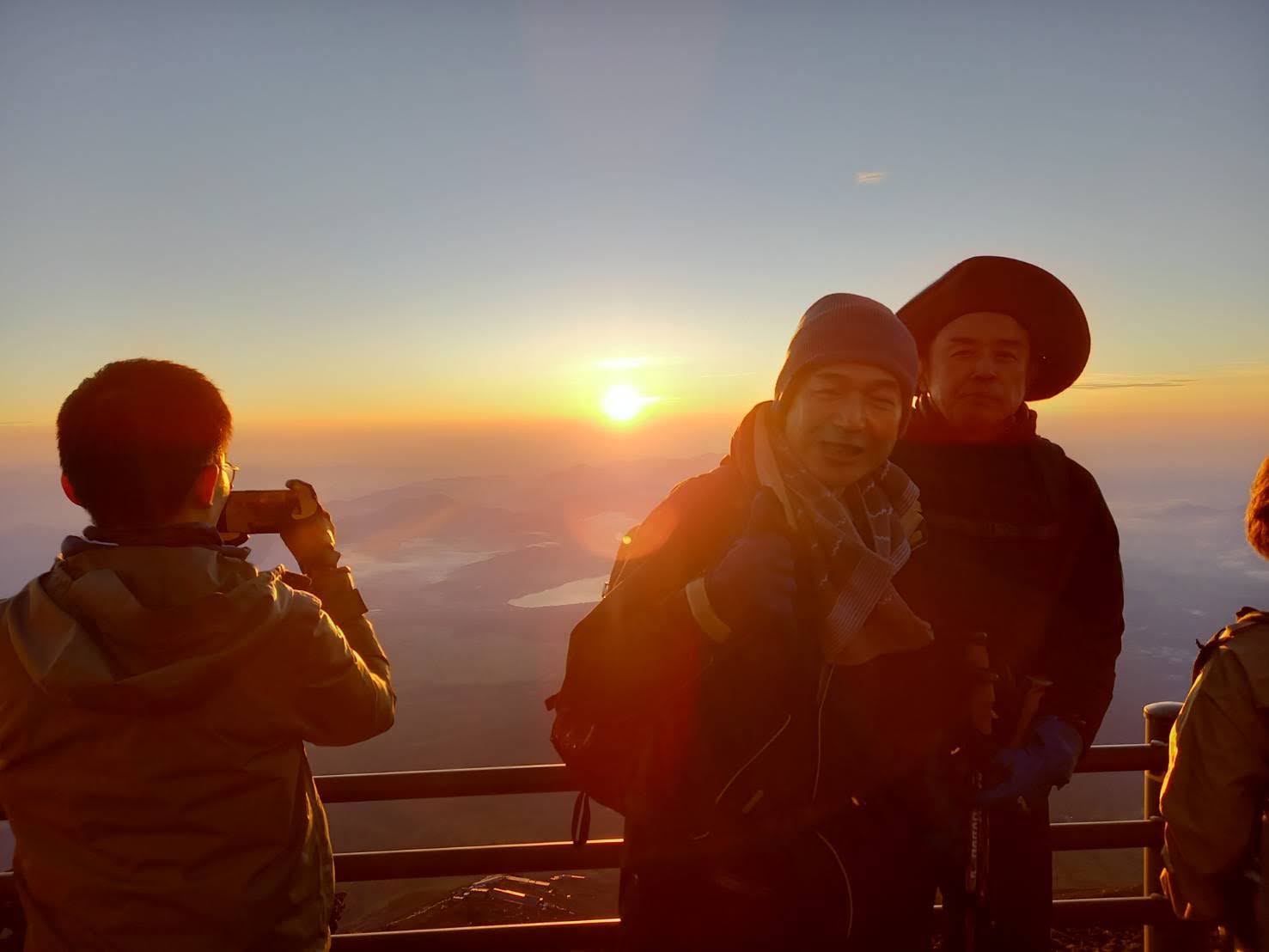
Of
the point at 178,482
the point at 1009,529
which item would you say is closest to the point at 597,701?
the point at 178,482

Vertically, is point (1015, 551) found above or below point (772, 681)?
above

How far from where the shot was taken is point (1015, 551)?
269 centimetres

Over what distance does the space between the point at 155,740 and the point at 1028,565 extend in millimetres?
3011

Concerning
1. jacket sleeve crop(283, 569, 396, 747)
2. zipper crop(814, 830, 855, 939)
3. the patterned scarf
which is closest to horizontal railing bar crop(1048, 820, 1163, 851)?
zipper crop(814, 830, 855, 939)

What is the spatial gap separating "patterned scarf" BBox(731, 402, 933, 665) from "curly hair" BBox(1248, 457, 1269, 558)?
5.39 ft

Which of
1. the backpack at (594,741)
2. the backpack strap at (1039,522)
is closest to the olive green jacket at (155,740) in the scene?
the backpack at (594,741)

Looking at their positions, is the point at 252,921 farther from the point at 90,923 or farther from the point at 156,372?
the point at 156,372

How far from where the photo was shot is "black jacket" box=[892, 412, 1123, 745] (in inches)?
104

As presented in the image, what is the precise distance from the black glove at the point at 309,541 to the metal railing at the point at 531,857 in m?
0.98

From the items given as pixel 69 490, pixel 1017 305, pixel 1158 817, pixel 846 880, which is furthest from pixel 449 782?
pixel 1158 817

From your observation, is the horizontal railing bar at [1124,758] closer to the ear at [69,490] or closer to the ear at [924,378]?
the ear at [924,378]

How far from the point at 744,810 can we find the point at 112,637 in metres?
1.84

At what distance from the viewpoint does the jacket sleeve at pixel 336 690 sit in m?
2.14

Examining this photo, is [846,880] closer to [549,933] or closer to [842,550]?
[842,550]
